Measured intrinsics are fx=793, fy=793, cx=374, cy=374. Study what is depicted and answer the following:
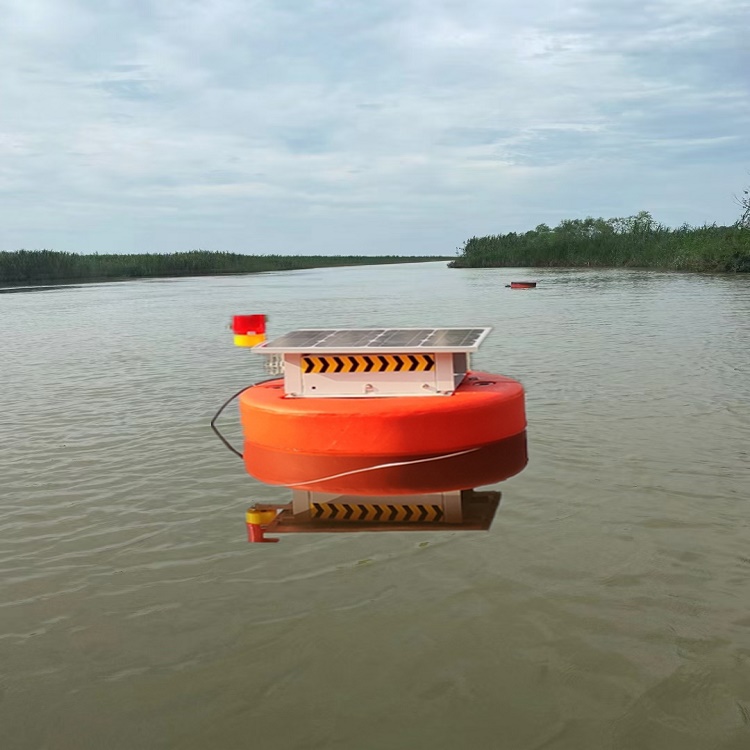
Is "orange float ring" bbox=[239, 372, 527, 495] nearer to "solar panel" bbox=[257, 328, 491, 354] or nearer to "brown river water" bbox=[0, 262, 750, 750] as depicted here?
"brown river water" bbox=[0, 262, 750, 750]

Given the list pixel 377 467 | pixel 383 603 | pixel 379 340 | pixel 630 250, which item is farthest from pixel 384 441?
pixel 630 250

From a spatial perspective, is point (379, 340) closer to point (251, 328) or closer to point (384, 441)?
point (384, 441)

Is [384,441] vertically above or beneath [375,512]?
above

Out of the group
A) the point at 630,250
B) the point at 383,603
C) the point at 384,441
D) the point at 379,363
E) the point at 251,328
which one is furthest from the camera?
the point at 630,250

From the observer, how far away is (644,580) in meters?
4.65

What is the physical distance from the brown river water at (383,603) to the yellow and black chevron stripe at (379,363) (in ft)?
3.98

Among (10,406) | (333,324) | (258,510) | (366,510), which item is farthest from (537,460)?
(333,324)

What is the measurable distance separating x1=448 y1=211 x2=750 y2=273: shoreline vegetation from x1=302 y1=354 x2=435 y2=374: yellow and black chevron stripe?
145 feet

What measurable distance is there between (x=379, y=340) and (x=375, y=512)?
5.76ft

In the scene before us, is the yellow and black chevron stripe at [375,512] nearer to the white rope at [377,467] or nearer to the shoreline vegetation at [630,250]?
the white rope at [377,467]

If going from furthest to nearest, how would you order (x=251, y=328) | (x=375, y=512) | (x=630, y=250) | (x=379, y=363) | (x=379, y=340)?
(x=630, y=250), (x=251, y=328), (x=379, y=340), (x=379, y=363), (x=375, y=512)

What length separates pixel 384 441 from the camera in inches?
253

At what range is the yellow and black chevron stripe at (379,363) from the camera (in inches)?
267

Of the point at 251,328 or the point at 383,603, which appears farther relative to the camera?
the point at 251,328
